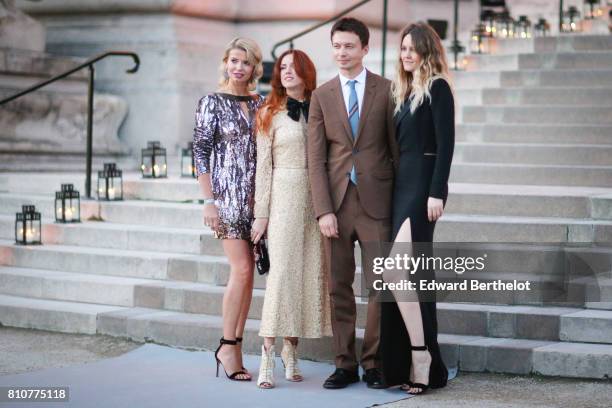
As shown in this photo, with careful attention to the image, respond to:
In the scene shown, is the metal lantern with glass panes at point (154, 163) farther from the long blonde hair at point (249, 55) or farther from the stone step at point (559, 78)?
the long blonde hair at point (249, 55)

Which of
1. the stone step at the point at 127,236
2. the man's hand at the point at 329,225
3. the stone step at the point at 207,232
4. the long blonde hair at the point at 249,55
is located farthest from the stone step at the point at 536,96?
the man's hand at the point at 329,225

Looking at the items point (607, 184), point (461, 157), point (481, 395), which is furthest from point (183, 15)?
point (481, 395)

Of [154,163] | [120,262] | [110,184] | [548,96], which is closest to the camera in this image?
[120,262]

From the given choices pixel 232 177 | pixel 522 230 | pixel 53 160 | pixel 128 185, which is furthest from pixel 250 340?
pixel 53 160

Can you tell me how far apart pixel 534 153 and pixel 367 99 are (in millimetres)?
3886

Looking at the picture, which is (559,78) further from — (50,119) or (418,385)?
(418,385)

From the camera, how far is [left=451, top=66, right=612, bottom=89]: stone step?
1195cm

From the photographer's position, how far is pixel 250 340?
27.3ft

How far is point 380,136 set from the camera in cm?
730

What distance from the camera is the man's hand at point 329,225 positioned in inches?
286

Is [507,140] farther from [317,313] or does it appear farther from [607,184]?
[317,313]

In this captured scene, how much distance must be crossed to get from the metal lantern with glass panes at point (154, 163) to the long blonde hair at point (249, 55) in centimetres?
405

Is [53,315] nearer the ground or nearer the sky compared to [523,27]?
nearer the ground

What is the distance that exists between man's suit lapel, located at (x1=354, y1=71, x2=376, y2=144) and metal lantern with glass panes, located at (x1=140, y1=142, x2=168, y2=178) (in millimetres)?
4637
